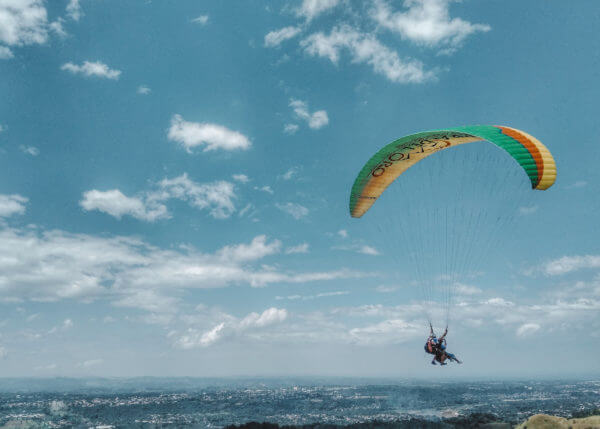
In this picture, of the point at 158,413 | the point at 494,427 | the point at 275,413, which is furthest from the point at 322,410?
the point at 494,427

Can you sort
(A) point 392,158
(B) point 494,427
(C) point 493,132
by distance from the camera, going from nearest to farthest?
1. (C) point 493,132
2. (A) point 392,158
3. (B) point 494,427

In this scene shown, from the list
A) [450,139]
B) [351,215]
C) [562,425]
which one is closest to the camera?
[450,139]

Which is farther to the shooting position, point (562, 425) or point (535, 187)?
point (562, 425)

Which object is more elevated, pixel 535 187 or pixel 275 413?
pixel 535 187

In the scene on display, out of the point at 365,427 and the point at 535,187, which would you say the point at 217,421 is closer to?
the point at 365,427

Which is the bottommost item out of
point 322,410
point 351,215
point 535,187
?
point 322,410

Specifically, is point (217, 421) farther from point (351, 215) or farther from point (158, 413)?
point (351, 215)

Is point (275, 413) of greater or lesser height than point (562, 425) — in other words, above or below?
below

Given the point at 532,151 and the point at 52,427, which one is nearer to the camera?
the point at 532,151

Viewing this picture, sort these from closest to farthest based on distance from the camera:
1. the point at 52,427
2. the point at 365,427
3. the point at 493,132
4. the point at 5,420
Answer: the point at 493,132 → the point at 365,427 → the point at 52,427 → the point at 5,420

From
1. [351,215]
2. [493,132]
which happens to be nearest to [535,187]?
[493,132]
